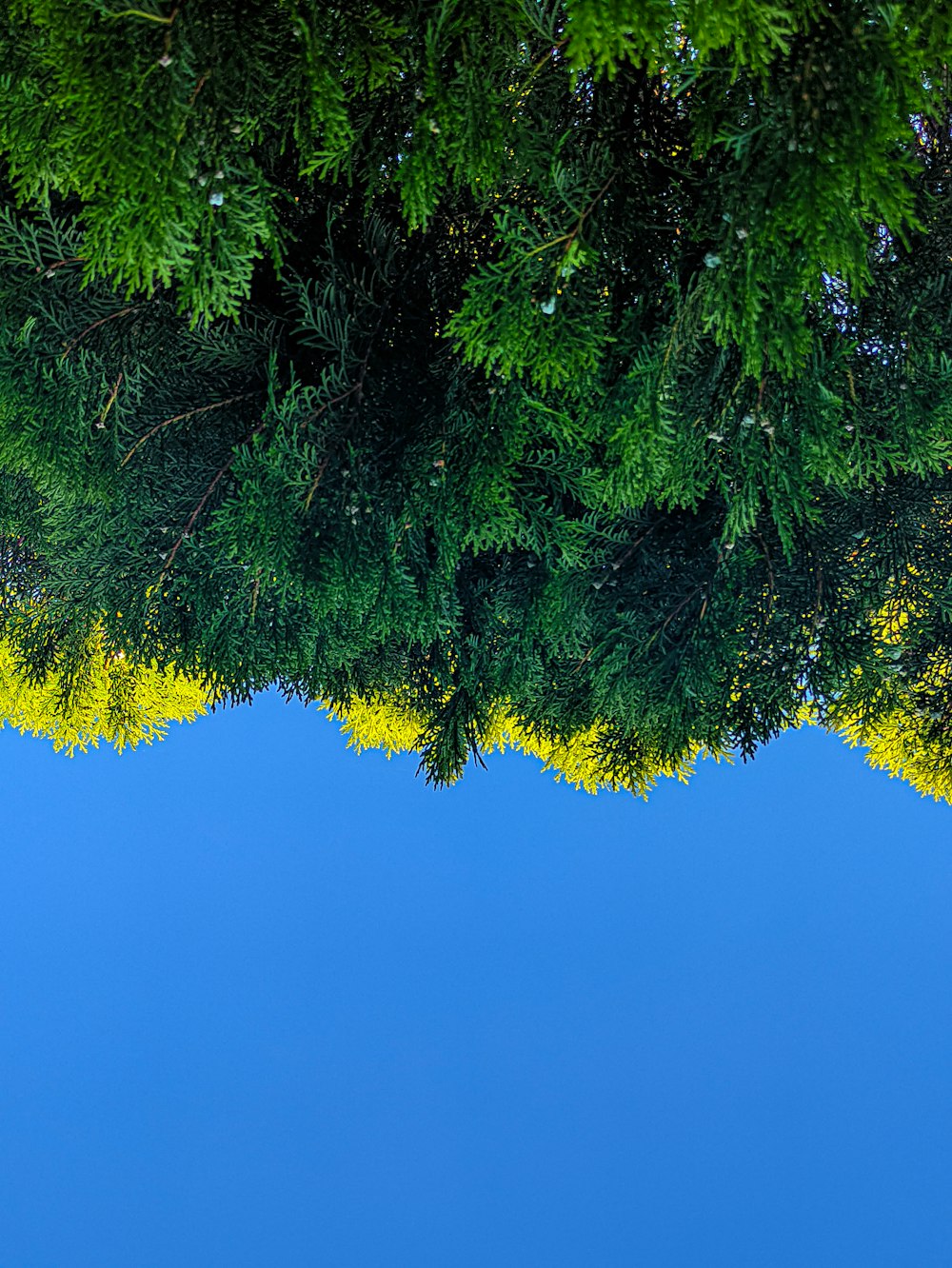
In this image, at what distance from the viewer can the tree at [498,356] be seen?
4.36 meters

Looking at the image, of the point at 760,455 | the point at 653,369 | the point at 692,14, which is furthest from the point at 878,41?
the point at 760,455

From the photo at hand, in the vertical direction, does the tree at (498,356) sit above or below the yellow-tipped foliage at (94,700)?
below

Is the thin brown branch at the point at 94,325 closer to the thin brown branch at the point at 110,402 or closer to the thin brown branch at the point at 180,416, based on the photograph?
the thin brown branch at the point at 110,402

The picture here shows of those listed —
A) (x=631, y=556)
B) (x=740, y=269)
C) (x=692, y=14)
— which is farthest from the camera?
(x=631, y=556)

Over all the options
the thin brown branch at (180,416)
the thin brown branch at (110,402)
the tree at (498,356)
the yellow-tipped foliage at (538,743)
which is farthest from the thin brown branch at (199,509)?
the yellow-tipped foliage at (538,743)

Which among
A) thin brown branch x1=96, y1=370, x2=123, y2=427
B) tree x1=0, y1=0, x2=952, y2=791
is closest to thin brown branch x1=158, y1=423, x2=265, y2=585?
tree x1=0, y1=0, x2=952, y2=791

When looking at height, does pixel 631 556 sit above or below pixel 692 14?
above

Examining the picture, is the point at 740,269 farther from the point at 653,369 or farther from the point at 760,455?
the point at 760,455

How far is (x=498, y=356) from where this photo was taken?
607cm

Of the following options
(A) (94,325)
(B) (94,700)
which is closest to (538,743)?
(B) (94,700)

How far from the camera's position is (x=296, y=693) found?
9430mm

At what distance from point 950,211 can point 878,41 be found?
7.67ft

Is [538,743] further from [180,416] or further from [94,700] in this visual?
[180,416]

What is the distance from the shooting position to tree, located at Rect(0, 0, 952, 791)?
4.36m
